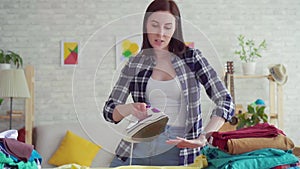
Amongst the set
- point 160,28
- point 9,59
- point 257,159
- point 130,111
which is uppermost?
point 9,59

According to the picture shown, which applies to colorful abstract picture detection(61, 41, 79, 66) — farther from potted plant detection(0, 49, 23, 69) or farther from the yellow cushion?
the yellow cushion

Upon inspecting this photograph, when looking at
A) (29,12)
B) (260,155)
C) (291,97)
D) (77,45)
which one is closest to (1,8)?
(29,12)

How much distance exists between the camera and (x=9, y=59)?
4844mm

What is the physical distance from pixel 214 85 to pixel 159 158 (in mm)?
303

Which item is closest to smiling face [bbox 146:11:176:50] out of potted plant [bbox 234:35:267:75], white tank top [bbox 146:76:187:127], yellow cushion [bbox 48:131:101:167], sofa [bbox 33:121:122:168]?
white tank top [bbox 146:76:187:127]

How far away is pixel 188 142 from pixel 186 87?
18cm

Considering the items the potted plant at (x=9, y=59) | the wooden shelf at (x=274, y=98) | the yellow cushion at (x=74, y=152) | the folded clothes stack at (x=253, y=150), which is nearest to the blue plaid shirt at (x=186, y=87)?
the folded clothes stack at (x=253, y=150)

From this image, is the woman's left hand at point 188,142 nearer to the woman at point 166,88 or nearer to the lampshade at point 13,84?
the woman at point 166,88

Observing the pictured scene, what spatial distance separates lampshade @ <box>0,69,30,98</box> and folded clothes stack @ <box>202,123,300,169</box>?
3101 millimetres

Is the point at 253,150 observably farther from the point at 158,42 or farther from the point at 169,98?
the point at 158,42

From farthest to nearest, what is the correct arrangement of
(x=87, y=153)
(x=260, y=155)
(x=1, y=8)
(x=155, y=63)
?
(x=1, y=8) → (x=87, y=153) → (x=155, y=63) → (x=260, y=155)

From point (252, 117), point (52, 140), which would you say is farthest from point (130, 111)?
point (52, 140)

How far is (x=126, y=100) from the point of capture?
5.22 ft

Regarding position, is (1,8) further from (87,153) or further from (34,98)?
(87,153)
